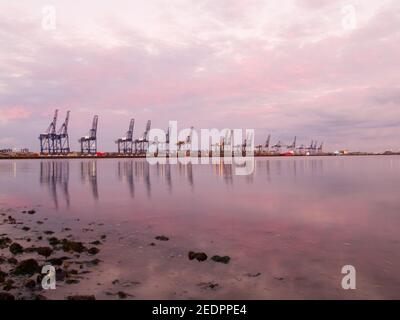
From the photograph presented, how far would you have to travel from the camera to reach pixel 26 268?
29.2 feet

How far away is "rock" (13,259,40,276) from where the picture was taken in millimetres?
8805

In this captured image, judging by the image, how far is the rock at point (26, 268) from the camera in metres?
8.80

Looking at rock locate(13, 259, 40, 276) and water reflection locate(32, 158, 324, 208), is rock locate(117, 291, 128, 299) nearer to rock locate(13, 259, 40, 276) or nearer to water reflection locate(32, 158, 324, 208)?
rock locate(13, 259, 40, 276)

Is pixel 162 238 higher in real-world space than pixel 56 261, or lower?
lower

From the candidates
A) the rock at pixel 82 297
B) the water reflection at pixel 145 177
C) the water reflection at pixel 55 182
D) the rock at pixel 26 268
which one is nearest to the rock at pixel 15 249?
the rock at pixel 26 268

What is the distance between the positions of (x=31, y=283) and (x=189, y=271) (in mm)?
3883

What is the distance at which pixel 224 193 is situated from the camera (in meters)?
28.5

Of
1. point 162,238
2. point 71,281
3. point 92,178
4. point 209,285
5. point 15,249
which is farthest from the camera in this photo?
point 92,178

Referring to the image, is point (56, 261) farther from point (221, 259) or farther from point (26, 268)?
point (221, 259)

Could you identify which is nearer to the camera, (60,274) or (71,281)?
(71,281)

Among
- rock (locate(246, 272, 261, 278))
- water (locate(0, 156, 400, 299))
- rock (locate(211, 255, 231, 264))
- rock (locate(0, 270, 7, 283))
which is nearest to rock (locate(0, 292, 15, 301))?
rock (locate(0, 270, 7, 283))

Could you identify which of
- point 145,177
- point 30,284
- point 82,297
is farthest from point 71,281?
point 145,177
